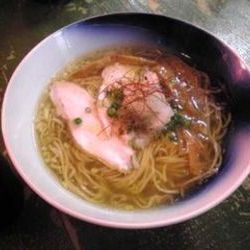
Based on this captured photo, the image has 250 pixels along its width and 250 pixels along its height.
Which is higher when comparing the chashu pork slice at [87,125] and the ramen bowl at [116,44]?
the ramen bowl at [116,44]

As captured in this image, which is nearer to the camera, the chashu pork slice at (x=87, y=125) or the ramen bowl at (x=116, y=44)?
the ramen bowl at (x=116, y=44)

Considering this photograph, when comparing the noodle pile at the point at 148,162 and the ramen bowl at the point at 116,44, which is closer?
the ramen bowl at the point at 116,44

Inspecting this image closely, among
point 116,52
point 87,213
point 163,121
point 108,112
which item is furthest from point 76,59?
point 87,213

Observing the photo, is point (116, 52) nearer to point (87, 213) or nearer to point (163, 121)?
point (163, 121)

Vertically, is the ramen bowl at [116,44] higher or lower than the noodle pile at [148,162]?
higher

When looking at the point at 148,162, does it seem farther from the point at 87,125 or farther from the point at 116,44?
the point at 116,44

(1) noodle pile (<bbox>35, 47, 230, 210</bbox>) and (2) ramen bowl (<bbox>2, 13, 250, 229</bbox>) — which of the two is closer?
(2) ramen bowl (<bbox>2, 13, 250, 229</bbox>)
